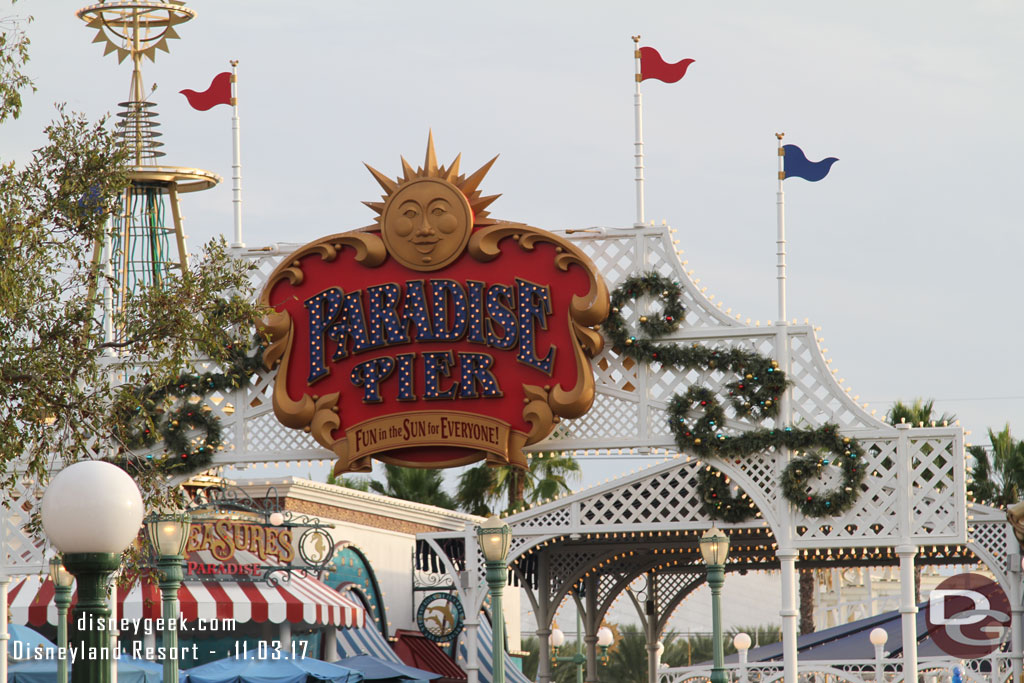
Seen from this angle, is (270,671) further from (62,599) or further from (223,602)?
(62,599)

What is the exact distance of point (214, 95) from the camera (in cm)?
2027

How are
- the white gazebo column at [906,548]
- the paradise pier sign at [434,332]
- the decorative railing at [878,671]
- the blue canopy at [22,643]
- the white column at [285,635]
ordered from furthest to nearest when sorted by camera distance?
the white column at [285,635] → the decorative railing at [878,671] → the blue canopy at [22,643] → the paradise pier sign at [434,332] → the white gazebo column at [906,548]

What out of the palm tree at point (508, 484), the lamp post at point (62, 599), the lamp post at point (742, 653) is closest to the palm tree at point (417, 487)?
the palm tree at point (508, 484)

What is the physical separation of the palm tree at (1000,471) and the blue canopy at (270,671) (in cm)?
1201

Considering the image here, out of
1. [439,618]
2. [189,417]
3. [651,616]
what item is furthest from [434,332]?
[439,618]

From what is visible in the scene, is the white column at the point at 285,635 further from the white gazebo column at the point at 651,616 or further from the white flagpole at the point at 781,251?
the white flagpole at the point at 781,251

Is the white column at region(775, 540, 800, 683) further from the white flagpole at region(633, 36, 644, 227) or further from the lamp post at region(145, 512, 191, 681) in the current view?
the lamp post at region(145, 512, 191, 681)

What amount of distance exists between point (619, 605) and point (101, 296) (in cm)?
4093

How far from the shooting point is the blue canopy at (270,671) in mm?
21000

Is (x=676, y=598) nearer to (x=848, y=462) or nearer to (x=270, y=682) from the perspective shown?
(x=270, y=682)

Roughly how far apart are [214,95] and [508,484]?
18.3 metres

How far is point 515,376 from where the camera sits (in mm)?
18219

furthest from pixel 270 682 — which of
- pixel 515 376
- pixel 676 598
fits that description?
pixel 676 598

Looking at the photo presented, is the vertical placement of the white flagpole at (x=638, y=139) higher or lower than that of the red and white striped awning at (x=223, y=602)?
higher
